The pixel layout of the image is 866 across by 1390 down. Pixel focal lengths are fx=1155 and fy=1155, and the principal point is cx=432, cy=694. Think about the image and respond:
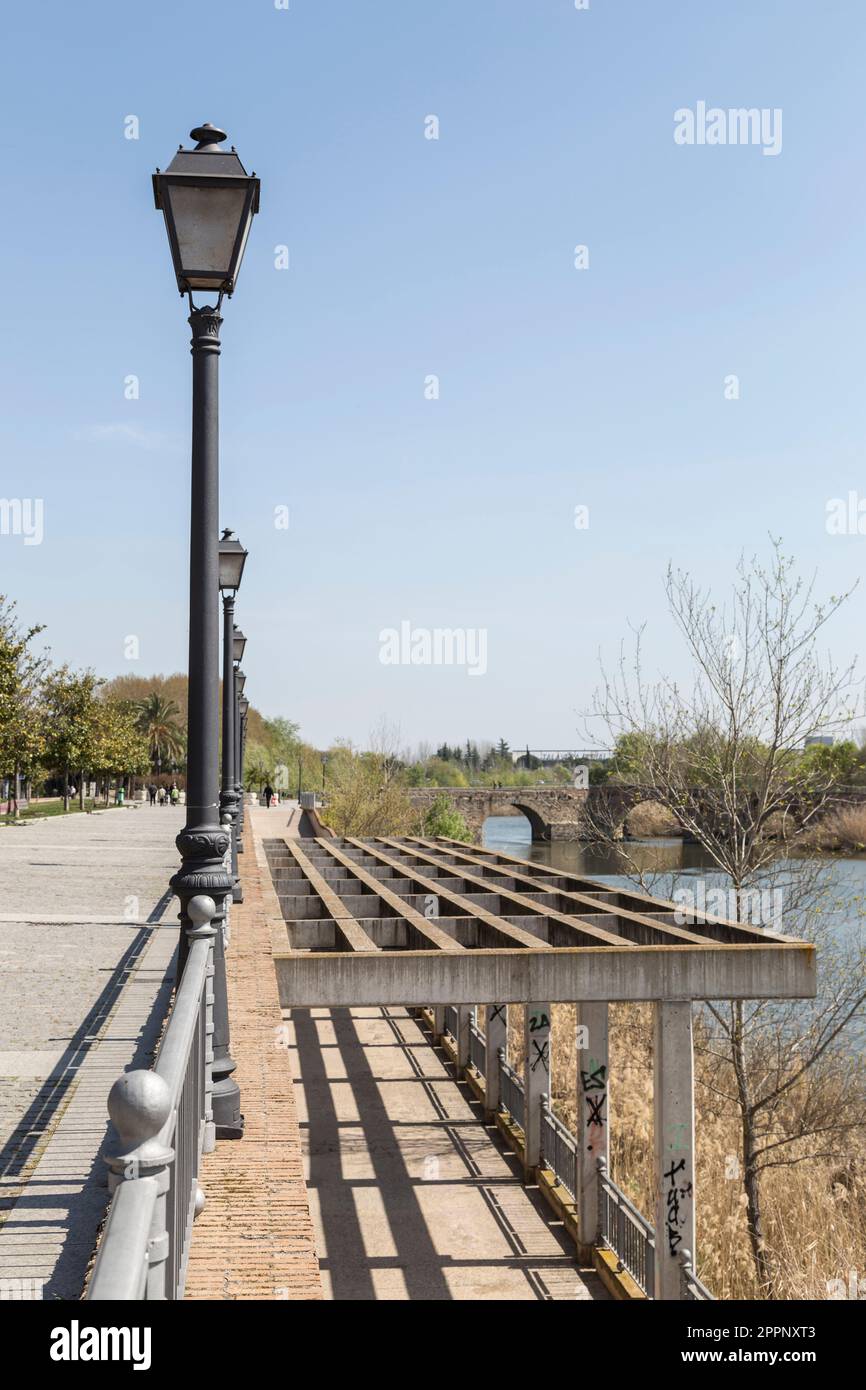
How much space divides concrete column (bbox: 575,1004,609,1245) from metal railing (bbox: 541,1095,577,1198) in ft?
2.74

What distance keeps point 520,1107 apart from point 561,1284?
432 centimetres

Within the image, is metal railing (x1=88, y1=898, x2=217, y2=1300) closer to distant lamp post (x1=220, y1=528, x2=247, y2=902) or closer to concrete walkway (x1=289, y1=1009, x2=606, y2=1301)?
distant lamp post (x1=220, y1=528, x2=247, y2=902)

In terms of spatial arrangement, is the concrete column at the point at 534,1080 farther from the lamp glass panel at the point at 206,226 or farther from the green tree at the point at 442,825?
the green tree at the point at 442,825

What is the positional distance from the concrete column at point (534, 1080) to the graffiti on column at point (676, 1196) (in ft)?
13.3

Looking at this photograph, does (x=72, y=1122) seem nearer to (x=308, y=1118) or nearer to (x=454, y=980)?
(x=454, y=980)

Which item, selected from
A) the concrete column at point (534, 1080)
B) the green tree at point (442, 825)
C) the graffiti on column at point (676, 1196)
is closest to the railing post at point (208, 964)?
the graffiti on column at point (676, 1196)

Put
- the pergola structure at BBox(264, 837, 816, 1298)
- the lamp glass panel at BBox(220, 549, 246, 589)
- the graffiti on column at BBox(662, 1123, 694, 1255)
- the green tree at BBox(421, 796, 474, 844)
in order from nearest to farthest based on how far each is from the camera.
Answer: the pergola structure at BBox(264, 837, 816, 1298) < the graffiti on column at BBox(662, 1123, 694, 1255) < the lamp glass panel at BBox(220, 549, 246, 589) < the green tree at BBox(421, 796, 474, 844)

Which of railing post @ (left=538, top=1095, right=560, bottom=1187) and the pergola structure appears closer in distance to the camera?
the pergola structure

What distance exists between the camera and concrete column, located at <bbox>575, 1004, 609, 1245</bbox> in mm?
12672

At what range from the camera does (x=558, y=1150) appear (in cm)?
1427

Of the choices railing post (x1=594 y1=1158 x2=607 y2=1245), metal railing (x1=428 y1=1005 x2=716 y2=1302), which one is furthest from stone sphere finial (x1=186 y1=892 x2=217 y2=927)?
railing post (x1=594 y1=1158 x2=607 y2=1245)
